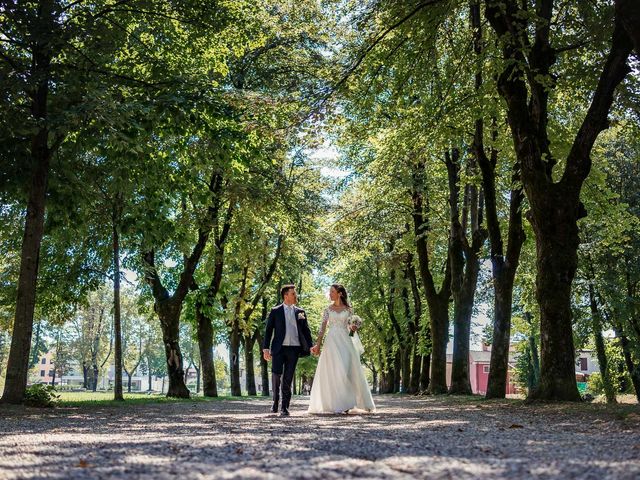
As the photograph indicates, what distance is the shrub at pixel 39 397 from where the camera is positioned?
45.9 ft

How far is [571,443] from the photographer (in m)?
6.53

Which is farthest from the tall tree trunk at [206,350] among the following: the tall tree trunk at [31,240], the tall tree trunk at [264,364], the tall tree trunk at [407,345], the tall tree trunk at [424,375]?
the tall tree trunk at [407,345]

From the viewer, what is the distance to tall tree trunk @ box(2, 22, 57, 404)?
13406mm

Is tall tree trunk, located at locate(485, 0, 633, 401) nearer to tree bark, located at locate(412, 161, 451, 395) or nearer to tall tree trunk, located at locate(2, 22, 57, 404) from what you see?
tall tree trunk, located at locate(2, 22, 57, 404)

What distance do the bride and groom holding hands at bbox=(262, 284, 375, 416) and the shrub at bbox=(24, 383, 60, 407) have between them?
5.13 m

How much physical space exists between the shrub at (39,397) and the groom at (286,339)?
557 cm

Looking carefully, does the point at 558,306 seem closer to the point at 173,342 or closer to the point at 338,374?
the point at 338,374

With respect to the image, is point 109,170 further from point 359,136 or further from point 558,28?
point 558,28

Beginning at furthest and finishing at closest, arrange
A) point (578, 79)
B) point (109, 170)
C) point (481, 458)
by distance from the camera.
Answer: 1. point (109, 170)
2. point (578, 79)
3. point (481, 458)

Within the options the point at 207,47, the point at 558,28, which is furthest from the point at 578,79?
the point at 207,47

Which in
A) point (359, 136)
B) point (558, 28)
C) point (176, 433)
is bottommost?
point (176, 433)

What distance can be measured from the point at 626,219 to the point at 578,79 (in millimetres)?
8408

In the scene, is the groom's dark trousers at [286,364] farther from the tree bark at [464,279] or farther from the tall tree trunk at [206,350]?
the tall tree trunk at [206,350]

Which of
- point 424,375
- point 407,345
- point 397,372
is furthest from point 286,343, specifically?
point 397,372
